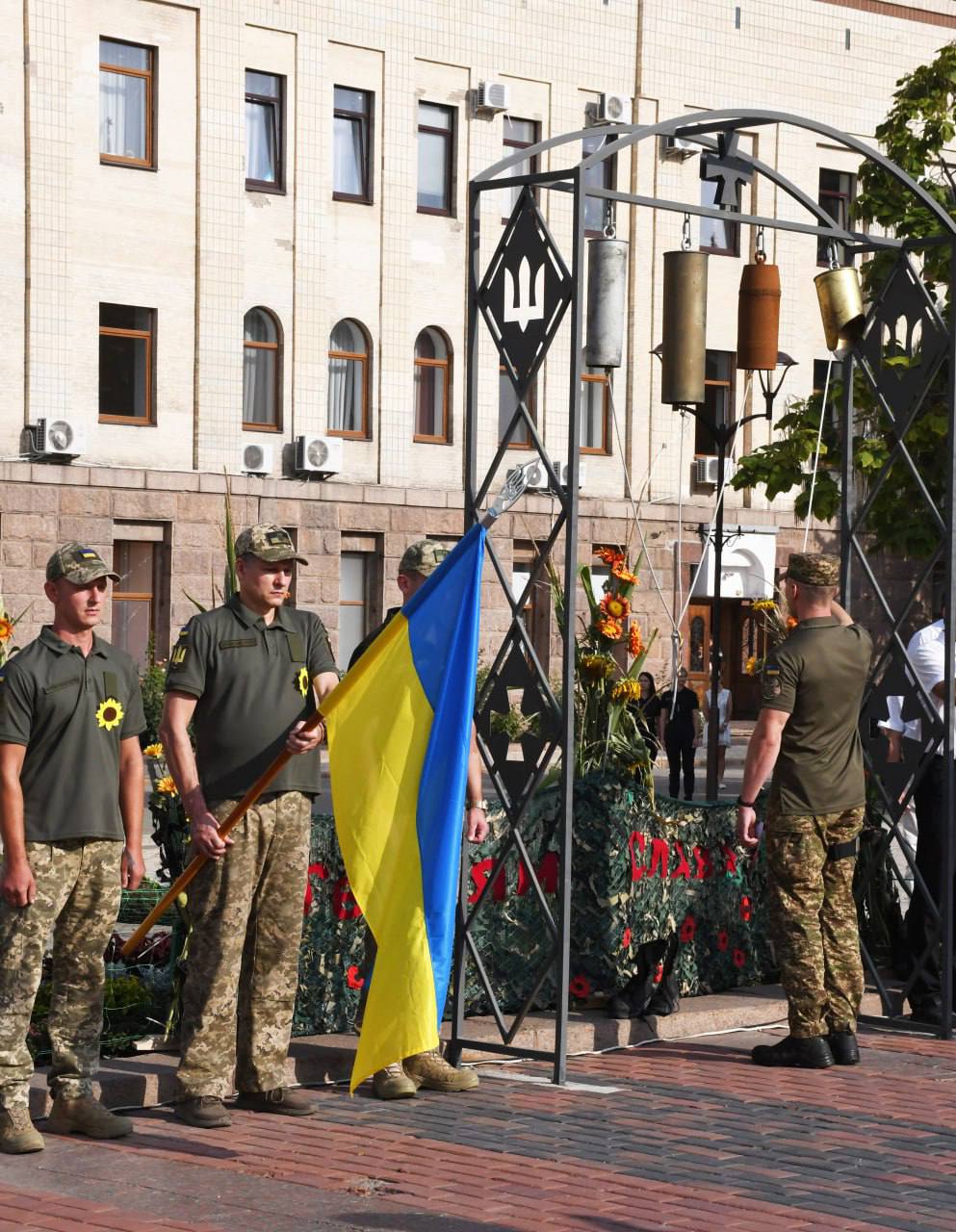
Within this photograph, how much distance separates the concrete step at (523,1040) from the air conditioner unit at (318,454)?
74.3ft

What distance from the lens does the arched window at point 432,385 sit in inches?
1396

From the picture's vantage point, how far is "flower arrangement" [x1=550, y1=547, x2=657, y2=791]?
10.5 metres

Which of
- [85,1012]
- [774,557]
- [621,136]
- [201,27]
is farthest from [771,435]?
[85,1012]

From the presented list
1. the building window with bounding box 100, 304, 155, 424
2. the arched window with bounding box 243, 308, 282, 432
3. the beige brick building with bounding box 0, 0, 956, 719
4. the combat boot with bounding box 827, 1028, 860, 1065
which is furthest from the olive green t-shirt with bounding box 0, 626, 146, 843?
the arched window with bounding box 243, 308, 282, 432

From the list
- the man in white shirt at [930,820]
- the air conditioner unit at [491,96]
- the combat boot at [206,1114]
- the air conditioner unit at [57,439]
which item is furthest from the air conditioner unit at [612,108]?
the combat boot at [206,1114]

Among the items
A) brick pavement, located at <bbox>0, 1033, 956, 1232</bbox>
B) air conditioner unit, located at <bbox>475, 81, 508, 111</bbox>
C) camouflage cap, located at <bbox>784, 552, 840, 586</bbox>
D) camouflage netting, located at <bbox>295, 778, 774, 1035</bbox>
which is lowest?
brick pavement, located at <bbox>0, 1033, 956, 1232</bbox>

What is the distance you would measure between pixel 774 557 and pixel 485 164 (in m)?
8.74

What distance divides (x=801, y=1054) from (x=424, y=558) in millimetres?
2607

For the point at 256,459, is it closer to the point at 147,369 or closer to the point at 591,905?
the point at 147,369

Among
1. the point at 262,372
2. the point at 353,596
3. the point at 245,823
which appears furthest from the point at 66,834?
the point at 353,596

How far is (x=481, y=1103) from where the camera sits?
863 centimetres

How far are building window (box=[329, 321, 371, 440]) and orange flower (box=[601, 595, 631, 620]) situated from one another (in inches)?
952

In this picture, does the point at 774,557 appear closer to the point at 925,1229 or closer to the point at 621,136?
the point at 621,136

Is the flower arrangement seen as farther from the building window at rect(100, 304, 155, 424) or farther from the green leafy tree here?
the building window at rect(100, 304, 155, 424)
